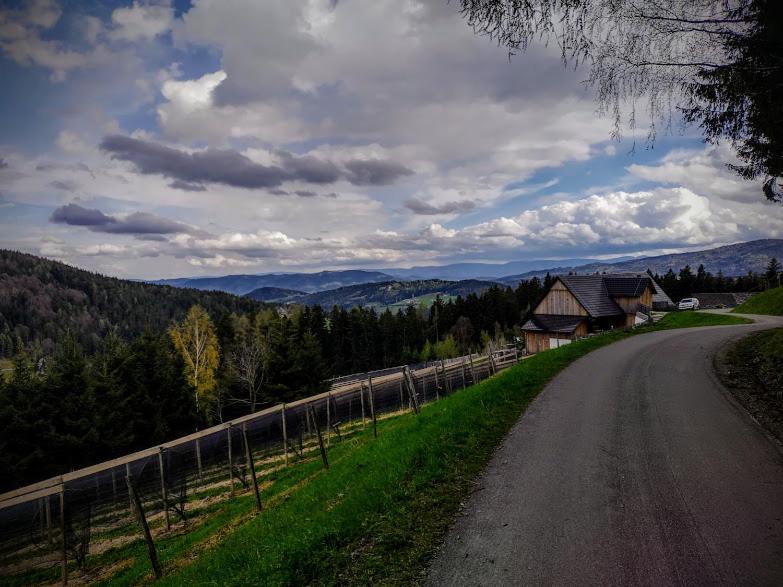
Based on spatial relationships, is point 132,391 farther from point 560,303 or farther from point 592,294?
point 592,294

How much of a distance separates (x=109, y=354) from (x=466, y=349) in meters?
78.6

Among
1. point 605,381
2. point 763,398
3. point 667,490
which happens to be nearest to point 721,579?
point 667,490

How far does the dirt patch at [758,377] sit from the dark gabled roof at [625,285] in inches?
1089

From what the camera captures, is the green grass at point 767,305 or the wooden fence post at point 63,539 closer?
the wooden fence post at point 63,539

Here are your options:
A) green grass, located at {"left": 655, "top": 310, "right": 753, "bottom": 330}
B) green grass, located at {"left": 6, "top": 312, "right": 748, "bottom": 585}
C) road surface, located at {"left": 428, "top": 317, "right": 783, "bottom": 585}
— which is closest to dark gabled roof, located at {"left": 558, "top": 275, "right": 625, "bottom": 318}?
green grass, located at {"left": 655, "top": 310, "right": 753, "bottom": 330}

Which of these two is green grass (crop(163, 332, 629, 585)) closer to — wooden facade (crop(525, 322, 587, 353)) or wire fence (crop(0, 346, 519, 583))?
wire fence (crop(0, 346, 519, 583))

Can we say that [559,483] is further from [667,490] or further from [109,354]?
[109,354]

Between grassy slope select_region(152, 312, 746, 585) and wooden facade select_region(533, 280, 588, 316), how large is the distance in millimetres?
35576

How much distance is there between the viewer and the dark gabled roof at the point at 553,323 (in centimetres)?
4069

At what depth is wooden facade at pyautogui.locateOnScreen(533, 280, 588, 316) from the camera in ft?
138

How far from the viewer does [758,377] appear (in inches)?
494

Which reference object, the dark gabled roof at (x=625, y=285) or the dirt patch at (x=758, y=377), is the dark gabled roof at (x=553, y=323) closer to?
the dark gabled roof at (x=625, y=285)

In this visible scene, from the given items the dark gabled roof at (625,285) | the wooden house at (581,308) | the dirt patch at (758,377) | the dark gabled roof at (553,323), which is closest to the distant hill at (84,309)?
the dark gabled roof at (553,323)

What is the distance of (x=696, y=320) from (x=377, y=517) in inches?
1753
